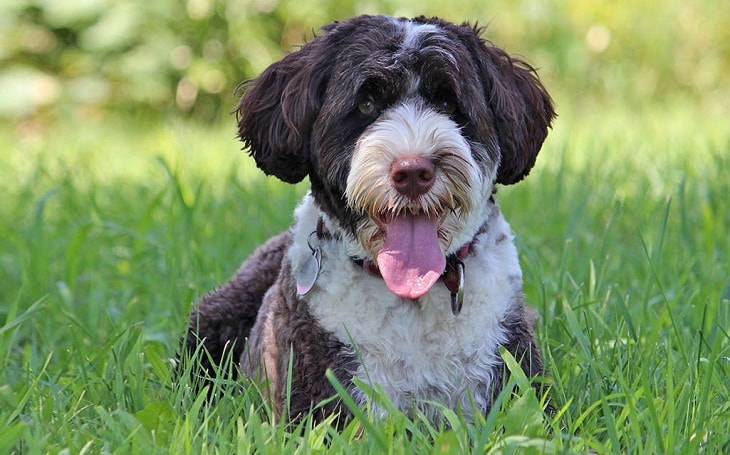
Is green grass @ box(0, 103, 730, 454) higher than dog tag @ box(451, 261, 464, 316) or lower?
lower

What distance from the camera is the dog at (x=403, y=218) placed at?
3.28 meters

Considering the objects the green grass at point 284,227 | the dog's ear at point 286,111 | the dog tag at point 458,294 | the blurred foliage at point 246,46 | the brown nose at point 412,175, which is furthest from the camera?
the blurred foliage at point 246,46

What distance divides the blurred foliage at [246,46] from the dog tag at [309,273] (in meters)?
6.59

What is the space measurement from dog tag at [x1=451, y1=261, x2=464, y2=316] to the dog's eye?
0.52 m

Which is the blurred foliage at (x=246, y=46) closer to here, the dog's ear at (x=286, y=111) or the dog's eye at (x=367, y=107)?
the dog's ear at (x=286, y=111)

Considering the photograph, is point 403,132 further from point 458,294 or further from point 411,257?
point 458,294

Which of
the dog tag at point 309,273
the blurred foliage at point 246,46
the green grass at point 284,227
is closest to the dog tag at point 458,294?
the green grass at point 284,227

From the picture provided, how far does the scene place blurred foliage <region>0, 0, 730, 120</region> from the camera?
33.0 ft

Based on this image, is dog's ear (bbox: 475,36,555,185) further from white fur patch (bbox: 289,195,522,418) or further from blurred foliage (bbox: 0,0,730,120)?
blurred foliage (bbox: 0,0,730,120)

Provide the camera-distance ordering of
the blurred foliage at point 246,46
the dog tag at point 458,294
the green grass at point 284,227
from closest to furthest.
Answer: the green grass at point 284,227 < the dog tag at point 458,294 < the blurred foliage at point 246,46

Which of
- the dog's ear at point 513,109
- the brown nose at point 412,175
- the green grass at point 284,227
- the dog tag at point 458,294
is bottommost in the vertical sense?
the green grass at point 284,227

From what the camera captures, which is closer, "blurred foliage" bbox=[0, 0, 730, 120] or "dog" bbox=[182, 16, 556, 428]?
"dog" bbox=[182, 16, 556, 428]

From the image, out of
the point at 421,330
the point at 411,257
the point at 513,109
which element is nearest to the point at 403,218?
the point at 411,257

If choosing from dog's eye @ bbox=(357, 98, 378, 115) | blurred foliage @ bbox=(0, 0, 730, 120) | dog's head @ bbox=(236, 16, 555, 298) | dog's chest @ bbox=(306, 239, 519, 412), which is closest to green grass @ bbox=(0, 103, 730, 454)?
dog's chest @ bbox=(306, 239, 519, 412)
